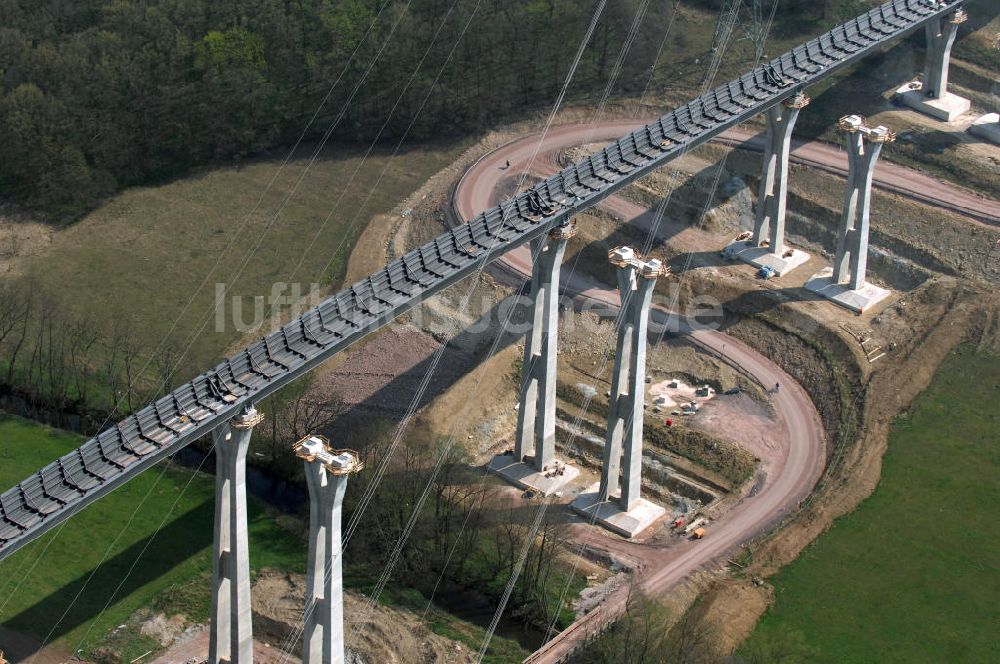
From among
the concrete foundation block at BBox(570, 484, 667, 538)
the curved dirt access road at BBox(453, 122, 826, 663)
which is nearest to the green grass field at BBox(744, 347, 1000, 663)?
the curved dirt access road at BBox(453, 122, 826, 663)

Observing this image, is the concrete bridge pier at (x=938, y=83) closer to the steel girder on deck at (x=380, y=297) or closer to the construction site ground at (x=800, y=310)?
the steel girder on deck at (x=380, y=297)

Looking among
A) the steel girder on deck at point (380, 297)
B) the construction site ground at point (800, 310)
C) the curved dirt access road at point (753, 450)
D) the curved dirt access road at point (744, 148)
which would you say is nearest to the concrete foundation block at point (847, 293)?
the construction site ground at point (800, 310)

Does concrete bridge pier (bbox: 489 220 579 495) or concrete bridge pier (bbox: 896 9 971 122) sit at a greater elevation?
concrete bridge pier (bbox: 896 9 971 122)

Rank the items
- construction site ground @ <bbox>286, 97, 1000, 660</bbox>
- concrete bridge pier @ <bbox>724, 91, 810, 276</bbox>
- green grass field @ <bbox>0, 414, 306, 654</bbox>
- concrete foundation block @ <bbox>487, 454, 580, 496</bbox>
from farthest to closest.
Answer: concrete bridge pier @ <bbox>724, 91, 810, 276</bbox> → construction site ground @ <bbox>286, 97, 1000, 660</bbox> → concrete foundation block @ <bbox>487, 454, 580, 496</bbox> → green grass field @ <bbox>0, 414, 306, 654</bbox>

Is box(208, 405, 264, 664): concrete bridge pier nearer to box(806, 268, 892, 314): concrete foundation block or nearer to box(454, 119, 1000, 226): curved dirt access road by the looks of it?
box(454, 119, 1000, 226): curved dirt access road

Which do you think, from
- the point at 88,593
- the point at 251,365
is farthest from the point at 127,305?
the point at 251,365

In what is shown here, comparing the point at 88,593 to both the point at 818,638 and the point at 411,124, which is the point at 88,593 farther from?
the point at 411,124

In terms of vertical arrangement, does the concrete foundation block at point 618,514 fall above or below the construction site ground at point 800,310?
below
